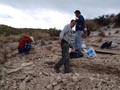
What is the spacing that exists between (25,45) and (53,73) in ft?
10.1

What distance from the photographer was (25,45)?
1766 centimetres

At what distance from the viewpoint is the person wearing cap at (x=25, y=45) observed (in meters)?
17.5

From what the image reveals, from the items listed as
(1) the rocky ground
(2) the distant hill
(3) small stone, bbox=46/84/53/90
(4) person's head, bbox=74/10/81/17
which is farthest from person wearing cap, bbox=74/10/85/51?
(2) the distant hill

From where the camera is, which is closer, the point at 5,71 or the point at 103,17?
the point at 5,71

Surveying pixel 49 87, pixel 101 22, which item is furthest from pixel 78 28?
pixel 101 22

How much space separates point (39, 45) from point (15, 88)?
569 cm

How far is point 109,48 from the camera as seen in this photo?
18.6 metres

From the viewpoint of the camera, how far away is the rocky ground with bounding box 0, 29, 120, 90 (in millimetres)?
14125

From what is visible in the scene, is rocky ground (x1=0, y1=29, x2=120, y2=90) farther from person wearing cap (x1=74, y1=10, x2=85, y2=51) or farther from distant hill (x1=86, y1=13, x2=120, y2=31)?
distant hill (x1=86, y1=13, x2=120, y2=31)

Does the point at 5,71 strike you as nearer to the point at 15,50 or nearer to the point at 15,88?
the point at 15,88

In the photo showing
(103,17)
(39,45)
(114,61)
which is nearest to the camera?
(114,61)

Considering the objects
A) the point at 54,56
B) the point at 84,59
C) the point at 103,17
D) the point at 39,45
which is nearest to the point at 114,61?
the point at 84,59

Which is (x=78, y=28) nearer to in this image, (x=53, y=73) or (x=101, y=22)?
(x=53, y=73)

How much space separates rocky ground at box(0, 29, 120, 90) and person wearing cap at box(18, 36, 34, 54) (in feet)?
0.89
